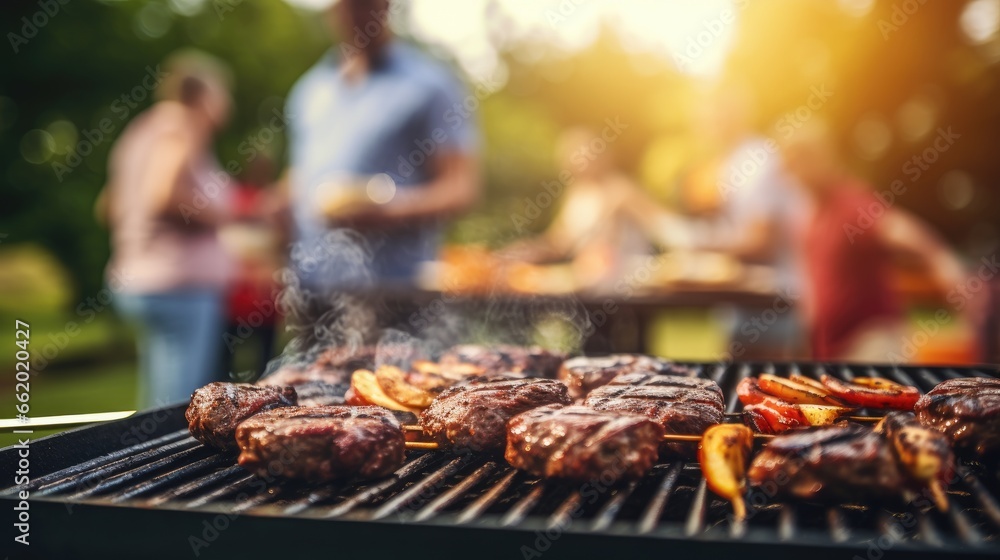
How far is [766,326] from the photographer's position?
7617 millimetres

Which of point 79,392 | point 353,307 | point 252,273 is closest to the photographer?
point 353,307

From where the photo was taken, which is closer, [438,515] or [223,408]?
[438,515]

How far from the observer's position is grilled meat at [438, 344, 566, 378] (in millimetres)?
3619

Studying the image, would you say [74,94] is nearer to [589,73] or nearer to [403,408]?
[403,408]

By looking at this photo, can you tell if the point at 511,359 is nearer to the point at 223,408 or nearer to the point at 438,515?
the point at 223,408

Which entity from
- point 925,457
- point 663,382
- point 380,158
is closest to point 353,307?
point 380,158

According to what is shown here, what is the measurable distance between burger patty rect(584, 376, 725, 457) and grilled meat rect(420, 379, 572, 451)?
19 centimetres

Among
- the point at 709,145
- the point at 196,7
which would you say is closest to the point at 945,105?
the point at 709,145

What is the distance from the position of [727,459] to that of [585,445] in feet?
1.33

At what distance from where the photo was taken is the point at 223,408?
2.73 metres

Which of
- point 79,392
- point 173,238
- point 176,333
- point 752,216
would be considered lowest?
point 79,392

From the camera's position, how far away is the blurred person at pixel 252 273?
8141 millimetres

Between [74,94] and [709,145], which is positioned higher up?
[74,94]

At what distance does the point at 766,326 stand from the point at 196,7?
49.2 ft
